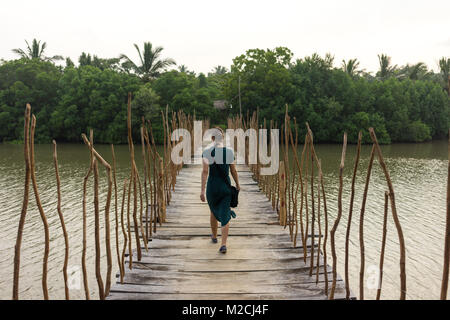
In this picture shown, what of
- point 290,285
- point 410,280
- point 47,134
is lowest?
point 410,280

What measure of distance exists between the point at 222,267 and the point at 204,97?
1747 centimetres

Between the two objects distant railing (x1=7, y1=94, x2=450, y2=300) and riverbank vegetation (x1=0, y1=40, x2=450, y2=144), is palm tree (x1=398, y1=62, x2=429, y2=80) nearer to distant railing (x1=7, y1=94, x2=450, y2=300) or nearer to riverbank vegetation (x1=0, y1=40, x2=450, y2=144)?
A: riverbank vegetation (x1=0, y1=40, x2=450, y2=144)

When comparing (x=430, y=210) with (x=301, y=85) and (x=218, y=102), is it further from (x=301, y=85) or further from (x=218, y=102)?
(x=218, y=102)

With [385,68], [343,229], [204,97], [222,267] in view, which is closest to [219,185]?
[222,267]

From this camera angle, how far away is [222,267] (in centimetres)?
232

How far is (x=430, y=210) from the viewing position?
20.4ft

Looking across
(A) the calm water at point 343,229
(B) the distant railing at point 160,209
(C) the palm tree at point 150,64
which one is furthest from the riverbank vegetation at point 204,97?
(B) the distant railing at point 160,209

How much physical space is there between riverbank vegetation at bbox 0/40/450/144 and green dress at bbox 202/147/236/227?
1532 cm

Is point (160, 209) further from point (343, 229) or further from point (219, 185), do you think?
point (343, 229)

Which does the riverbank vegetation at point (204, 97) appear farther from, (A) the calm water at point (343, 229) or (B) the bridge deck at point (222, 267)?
(B) the bridge deck at point (222, 267)
